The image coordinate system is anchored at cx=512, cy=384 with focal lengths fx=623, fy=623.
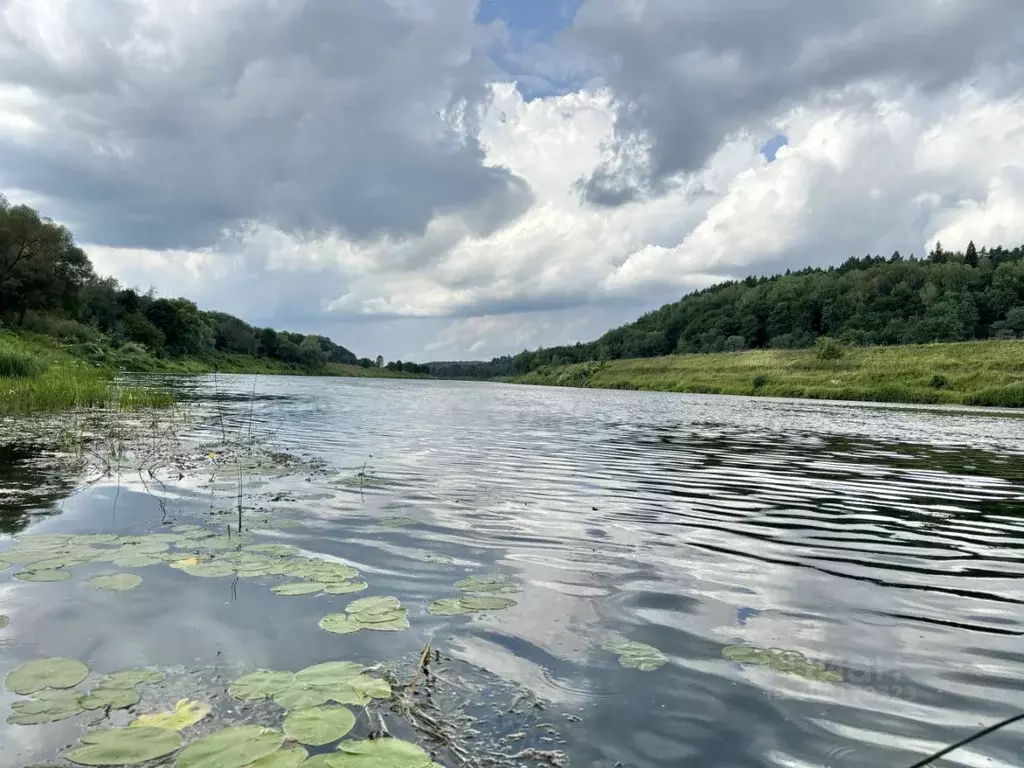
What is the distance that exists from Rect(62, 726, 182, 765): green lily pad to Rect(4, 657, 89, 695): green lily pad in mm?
831

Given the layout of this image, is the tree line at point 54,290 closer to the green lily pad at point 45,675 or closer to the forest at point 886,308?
the green lily pad at point 45,675

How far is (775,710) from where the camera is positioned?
4211mm

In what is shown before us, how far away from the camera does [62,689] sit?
13.3 ft

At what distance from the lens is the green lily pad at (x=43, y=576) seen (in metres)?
6.20

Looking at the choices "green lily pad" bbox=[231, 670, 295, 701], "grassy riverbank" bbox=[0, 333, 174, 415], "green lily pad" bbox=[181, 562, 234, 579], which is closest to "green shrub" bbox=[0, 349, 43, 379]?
"grassy riverbank" bbox=[0, 333, 174, 415]

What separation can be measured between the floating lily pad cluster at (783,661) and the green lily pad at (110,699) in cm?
430

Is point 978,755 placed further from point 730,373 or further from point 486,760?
point 730,373

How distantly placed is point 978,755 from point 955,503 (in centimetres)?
991

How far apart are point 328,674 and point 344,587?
2.02 m

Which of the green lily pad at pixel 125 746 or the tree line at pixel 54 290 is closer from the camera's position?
the green lily pad at pixel 125 746

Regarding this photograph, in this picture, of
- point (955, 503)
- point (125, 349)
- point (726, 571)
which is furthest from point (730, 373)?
point (726, 571)

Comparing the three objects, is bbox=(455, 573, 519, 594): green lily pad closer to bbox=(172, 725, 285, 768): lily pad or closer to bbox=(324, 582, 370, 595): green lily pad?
bbox=(324, 582, 370, 595): green lily pad

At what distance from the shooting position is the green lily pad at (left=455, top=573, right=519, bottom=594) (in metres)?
6.42

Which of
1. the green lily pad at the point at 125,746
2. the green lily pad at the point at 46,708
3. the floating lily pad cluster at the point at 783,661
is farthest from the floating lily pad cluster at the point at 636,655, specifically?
the green lily pad at the point at 46,708
